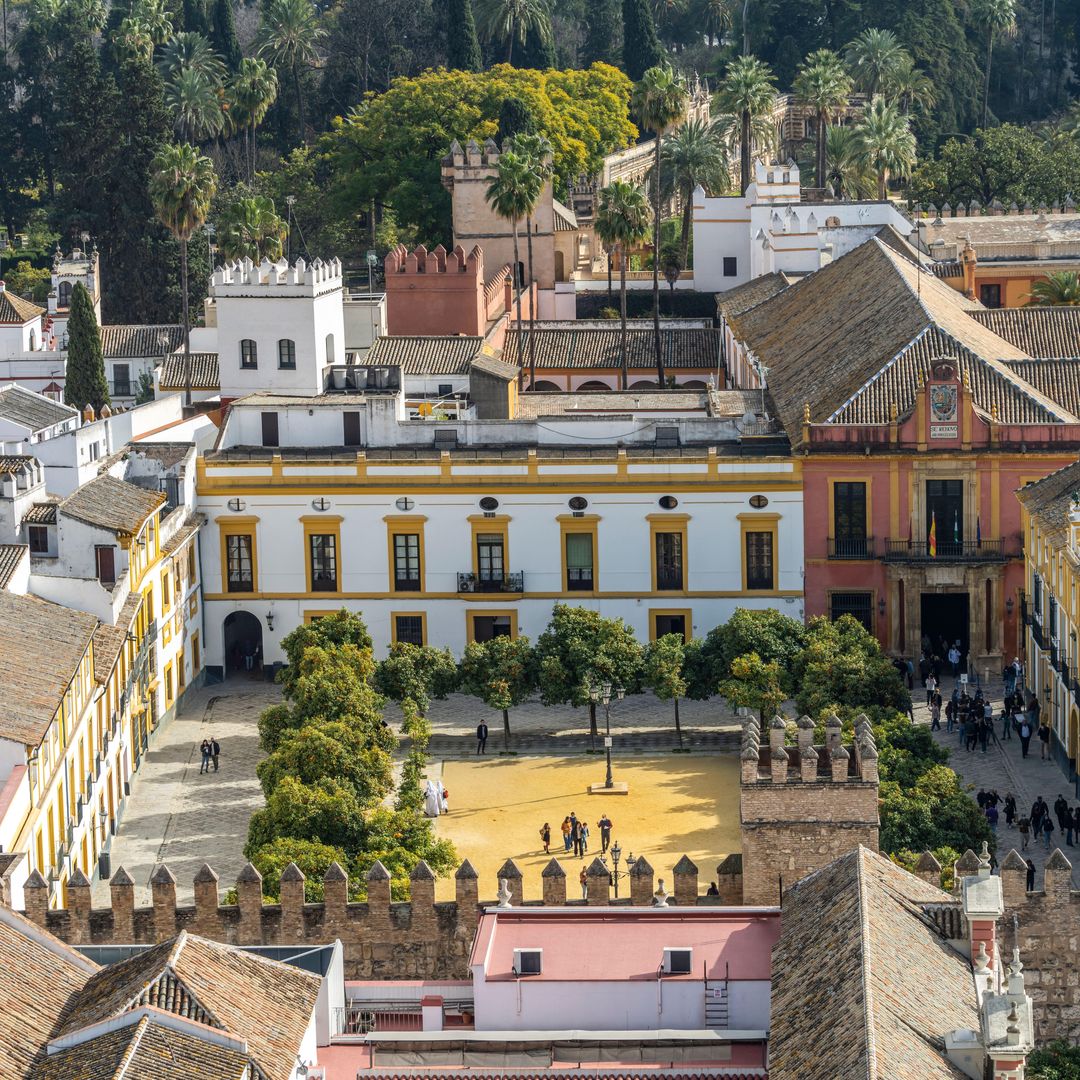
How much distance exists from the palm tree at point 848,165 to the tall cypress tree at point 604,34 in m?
27.7

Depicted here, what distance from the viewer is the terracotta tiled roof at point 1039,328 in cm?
10869

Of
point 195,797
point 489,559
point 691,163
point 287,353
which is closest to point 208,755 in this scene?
point 195,797

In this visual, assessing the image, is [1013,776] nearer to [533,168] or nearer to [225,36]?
[533,168]

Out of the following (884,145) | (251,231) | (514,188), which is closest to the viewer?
(514,188)

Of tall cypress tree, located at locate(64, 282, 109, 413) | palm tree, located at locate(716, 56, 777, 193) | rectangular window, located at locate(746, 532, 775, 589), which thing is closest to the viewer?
rectangular window, located at locate(746, 532, 775, 589)

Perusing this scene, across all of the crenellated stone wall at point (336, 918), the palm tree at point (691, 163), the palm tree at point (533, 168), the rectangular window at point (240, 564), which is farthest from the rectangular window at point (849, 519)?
the palm tree at point (691, 163)

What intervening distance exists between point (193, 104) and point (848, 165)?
3697 centimetres

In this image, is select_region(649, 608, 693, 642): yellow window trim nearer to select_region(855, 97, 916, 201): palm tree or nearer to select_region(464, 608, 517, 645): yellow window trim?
select_region(464, 608, 517, 645): yellow window trim

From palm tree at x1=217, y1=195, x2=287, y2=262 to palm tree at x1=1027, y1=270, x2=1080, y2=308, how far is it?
37079mm

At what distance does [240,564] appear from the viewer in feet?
300

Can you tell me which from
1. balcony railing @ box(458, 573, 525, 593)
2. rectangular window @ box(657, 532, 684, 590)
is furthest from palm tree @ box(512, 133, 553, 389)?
rectangular window @ box(657, 532, 684, 590)

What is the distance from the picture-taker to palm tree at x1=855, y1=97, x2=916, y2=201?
153m

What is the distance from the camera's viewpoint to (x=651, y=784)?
78.4m

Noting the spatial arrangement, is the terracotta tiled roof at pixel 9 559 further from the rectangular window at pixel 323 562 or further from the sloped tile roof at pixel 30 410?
the sloped tile roof at pixel 30 410
